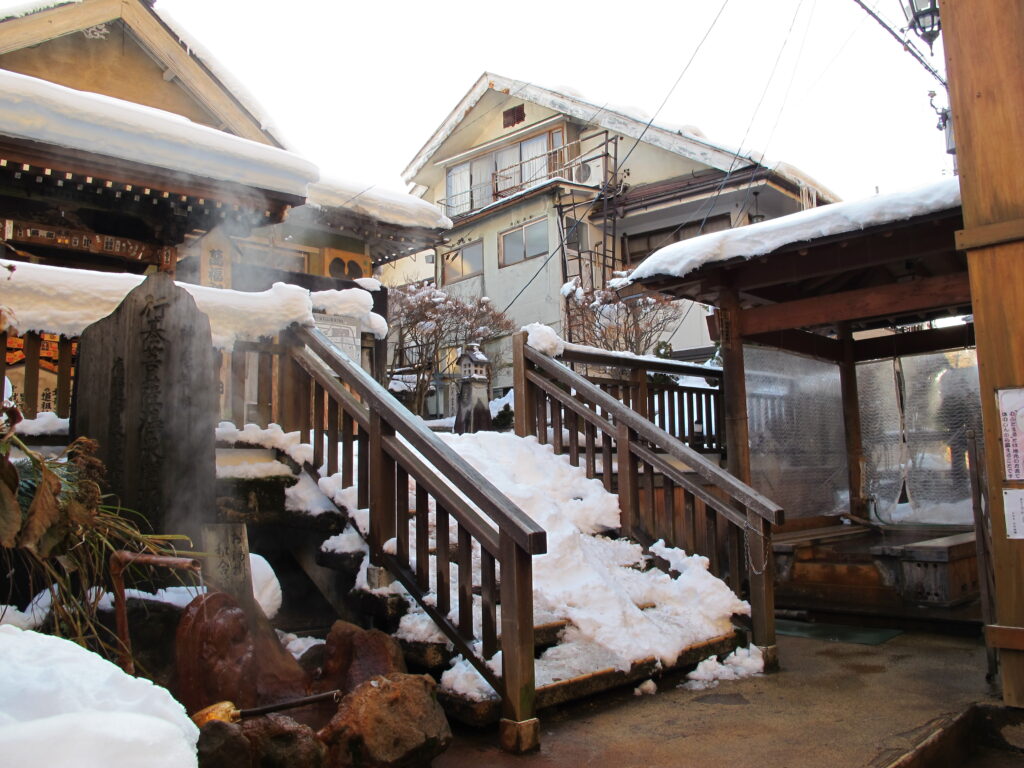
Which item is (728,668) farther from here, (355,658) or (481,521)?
(355,658)

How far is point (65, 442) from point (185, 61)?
10.9m

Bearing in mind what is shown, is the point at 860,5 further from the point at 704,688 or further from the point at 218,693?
the point at 218,693

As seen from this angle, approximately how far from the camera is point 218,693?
139 inches

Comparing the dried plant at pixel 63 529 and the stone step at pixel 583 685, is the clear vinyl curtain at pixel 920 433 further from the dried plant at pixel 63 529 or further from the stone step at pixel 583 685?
the dried plant at pixel 63 529

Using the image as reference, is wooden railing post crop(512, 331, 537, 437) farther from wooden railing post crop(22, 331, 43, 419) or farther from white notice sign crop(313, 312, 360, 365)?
wooden railing post crop(22, 331, 43, 419)

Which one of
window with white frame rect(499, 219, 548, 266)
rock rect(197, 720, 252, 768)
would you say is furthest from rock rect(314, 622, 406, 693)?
window with white frame rect(499, 219, 548, 266)

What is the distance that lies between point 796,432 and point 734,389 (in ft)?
5.86

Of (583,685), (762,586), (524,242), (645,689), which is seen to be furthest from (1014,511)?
(524,242)

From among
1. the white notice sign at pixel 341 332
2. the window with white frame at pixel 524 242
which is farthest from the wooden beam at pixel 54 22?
the window with white frame at pixel 524 242

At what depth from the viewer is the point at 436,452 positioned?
458 centimetres

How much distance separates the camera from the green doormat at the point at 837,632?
6.96 m

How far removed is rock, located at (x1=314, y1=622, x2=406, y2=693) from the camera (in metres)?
4.01

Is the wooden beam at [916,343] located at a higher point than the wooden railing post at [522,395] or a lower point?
higher

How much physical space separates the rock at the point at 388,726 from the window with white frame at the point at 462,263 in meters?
22.6
